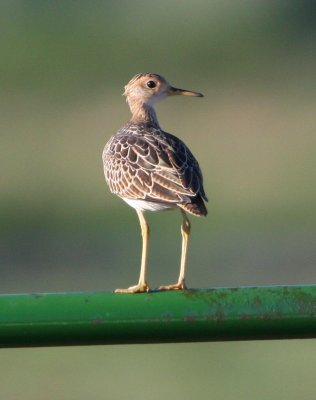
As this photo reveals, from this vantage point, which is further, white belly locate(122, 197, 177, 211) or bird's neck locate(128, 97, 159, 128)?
bird's neck locate(128, 97, 159, 128)

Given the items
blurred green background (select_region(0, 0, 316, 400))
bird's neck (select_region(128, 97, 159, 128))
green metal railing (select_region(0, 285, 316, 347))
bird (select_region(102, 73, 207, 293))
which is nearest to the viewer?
green metal railing (select_region(0, 285, 316, 347))

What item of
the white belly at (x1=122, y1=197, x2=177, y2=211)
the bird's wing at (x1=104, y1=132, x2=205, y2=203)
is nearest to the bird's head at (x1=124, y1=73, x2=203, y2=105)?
the bird's wing at (x1=104, y1=132, x2=205, y2=203)

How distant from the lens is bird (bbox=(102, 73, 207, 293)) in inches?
347

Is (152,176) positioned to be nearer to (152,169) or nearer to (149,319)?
(152,169)

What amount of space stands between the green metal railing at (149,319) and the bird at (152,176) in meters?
2.11

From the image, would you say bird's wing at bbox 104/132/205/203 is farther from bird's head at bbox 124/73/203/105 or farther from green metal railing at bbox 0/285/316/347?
green metal railing at bbox 0/285/316/347

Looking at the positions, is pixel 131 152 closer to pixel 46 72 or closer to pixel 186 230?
pixel 186 230

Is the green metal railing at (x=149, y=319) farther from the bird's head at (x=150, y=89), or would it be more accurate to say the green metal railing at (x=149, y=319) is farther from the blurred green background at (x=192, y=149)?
the blurred green background at (x=192, y=149)

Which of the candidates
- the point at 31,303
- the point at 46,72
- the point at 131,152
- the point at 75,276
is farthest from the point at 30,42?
the point at 31,303

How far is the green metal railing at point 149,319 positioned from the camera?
6.23m

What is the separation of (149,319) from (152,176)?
298cm

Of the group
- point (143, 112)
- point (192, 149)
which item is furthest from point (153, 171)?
point (192, 149)

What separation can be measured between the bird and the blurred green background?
5.33m

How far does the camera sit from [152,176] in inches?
360
